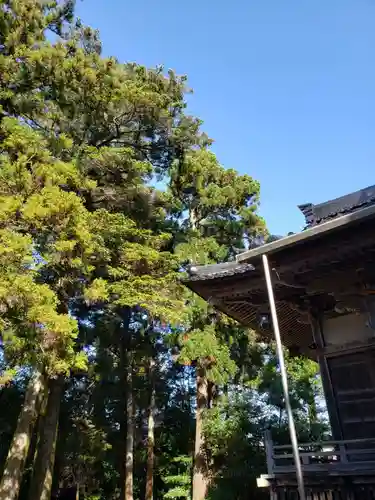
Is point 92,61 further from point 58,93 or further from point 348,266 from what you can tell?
point 348,266

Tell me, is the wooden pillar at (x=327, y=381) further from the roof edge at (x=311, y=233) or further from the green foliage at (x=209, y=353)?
the green foliage at (x=209, y=353)

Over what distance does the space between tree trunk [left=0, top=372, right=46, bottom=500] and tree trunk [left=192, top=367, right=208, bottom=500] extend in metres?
5.12

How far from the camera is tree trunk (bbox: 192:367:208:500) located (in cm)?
1146

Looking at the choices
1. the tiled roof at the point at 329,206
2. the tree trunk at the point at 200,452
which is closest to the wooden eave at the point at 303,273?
the tiled roof at the point at 329,206

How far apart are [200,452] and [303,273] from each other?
30.6 ft

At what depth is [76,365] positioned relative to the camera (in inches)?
297

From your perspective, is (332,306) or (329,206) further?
(329,206)

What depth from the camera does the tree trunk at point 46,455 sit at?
10062 millimetres

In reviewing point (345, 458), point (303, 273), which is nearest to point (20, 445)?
point (345, 458)

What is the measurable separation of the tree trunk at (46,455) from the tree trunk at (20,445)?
142cm

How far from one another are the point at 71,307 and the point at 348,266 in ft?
33.7

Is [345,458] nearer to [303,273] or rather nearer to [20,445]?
[303,273]

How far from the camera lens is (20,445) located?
8.27m

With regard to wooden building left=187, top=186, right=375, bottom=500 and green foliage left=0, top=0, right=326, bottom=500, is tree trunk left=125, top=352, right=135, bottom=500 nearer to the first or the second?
green foliage left=0, top=0, right=326, bottom=500
